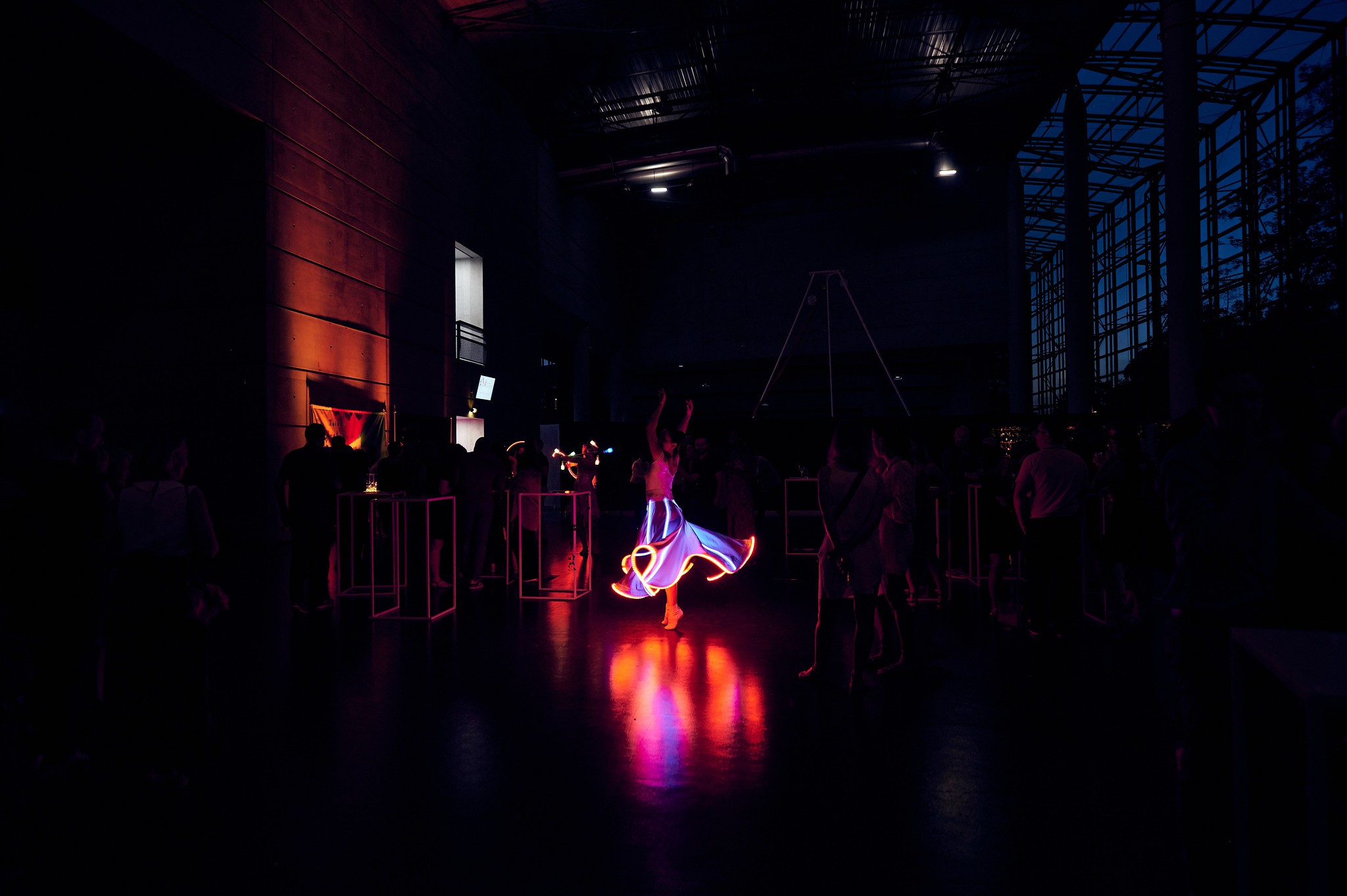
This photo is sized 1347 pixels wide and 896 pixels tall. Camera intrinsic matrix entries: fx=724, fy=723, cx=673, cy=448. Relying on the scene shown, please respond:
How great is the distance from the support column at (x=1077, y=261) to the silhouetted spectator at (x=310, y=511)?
18170 mm

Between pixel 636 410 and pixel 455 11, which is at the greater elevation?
pixel 455 11

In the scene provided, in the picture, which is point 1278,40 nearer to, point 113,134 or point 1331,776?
point 1331,776

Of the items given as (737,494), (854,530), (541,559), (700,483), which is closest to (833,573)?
(854,530)

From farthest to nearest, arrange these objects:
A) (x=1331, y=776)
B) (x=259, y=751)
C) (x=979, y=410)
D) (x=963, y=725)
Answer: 1. (x=979, y=410)
2. (x=963, y=725)
3. (x=259, y=751)
4. (x=1331, y=776)

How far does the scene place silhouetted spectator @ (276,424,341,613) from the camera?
23.5 ft

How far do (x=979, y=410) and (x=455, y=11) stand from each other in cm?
2046

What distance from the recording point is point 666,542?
6.38 meters

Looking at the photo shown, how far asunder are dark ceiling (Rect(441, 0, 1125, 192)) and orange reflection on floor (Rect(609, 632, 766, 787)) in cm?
1428

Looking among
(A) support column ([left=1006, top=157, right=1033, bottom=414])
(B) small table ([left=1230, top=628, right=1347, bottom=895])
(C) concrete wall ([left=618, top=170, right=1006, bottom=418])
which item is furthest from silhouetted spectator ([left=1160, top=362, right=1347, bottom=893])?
(C) concrete wall ([left=618, top=170, right=1006, bottom=418])

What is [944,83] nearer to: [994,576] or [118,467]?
[994,576]

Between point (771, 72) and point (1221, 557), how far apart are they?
19.3 metres

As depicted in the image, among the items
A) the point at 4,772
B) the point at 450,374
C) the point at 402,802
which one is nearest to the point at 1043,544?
the point at 402,802

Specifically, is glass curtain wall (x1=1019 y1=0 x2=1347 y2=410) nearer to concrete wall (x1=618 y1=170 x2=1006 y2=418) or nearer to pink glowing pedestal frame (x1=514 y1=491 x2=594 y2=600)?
concrete wall (x1=618 y1=170 x2=1006 y2=418)

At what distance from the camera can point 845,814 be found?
3062mm
